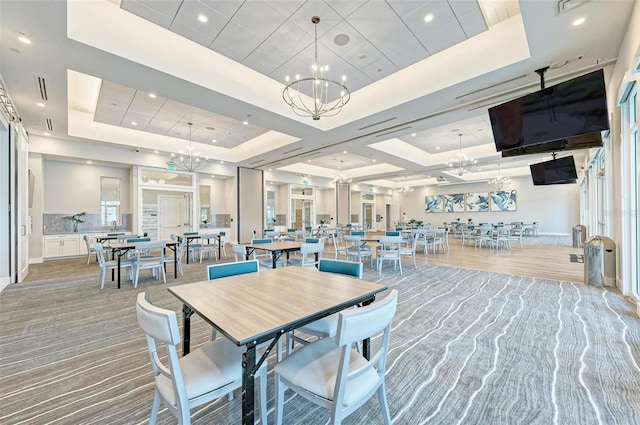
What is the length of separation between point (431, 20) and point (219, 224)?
424 inches

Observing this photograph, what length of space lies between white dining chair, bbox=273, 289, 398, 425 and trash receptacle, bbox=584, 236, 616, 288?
5.49 meters

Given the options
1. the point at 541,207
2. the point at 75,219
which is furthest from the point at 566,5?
the point at 541,207

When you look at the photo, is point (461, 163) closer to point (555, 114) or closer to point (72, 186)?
point (555, 114)

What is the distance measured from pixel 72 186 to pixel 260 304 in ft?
35.0

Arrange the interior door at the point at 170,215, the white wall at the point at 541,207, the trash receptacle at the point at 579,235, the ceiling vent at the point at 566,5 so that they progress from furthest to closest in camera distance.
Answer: the white wall at the point at 541,207 → the interior door at the point at 170,215 → the trash receptacle at the point at 579,235 → the ceiling vent at the point at 566,5

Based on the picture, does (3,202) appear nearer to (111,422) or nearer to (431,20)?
(111,422)

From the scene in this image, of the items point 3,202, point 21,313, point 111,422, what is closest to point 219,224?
point 3,202

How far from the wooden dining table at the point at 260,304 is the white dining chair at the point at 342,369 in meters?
0.23

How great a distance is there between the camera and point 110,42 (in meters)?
3.37

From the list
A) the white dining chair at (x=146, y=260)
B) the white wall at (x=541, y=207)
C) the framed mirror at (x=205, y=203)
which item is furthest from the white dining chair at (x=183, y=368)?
the white wall at (x=541, y=207)

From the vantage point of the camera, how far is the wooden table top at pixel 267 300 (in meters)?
1.25

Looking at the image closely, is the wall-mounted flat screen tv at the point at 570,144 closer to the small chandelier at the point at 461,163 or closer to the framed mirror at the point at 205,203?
the small chandelier at the point at 461,163

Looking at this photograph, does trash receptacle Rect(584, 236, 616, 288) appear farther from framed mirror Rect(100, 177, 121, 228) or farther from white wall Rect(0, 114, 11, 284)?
framed mirror Rect(100, 177, 121, 228)

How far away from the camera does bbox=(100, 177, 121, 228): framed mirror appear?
360 inches
